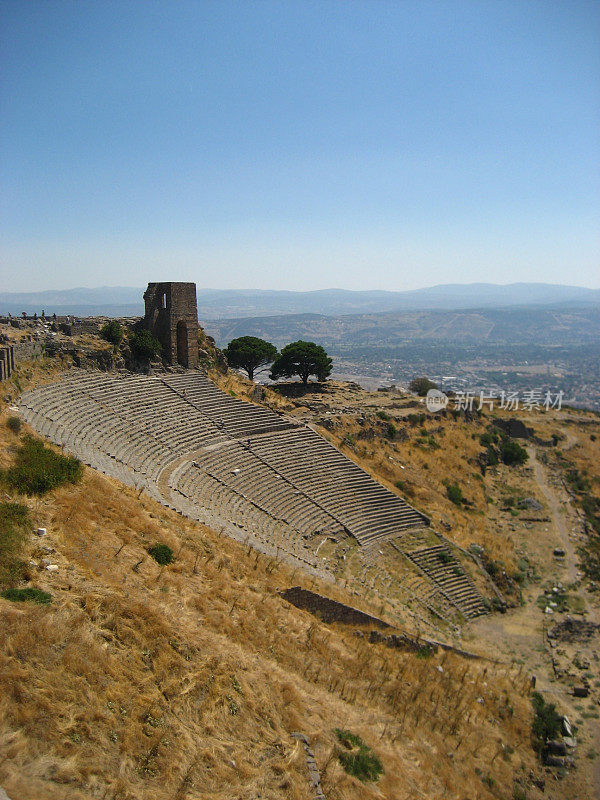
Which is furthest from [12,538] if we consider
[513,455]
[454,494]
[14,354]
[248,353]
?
[513,455]

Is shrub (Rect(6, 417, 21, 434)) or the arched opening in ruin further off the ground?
the arched opening in ruin

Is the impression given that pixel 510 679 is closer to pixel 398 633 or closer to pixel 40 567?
pixel 398 633

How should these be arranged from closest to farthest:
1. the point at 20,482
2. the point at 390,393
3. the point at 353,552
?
1. the point at 20,482
2. the point at 353,552
3. the point at 390,393

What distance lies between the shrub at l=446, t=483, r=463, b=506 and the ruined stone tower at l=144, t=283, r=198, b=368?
1729cm

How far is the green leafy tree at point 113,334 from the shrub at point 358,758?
78.8 feet

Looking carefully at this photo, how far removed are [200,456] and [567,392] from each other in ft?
505

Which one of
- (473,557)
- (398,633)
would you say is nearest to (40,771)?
(398,633)

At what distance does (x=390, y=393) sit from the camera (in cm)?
4812

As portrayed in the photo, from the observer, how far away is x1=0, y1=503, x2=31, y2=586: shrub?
1110 cm

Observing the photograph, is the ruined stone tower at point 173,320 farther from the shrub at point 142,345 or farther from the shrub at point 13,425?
the shrub at point 13,425

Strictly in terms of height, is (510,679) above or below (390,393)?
below

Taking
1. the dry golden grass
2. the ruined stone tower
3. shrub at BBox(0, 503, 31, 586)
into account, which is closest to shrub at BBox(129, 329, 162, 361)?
the ruined stone tower

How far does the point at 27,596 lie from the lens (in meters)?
10.6

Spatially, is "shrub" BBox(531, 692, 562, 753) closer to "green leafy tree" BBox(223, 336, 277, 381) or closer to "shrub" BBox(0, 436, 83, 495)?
"shrub" BBox(0, 436, 83, 495)
